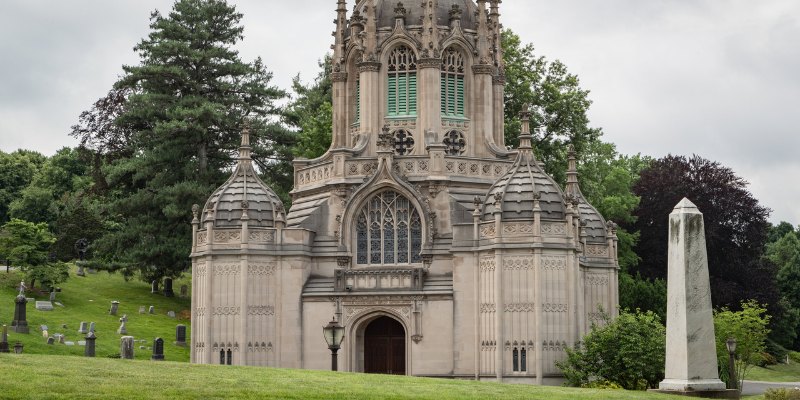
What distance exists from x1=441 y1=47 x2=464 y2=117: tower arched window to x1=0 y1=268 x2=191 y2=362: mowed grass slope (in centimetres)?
1758

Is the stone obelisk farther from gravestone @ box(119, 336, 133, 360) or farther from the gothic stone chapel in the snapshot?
gravestone @ box(119, 336, 133, 360)

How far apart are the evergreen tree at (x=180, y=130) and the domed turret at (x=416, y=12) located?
1870 cm

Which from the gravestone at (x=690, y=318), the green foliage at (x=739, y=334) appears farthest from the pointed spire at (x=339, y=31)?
the gravestone at (x=690, y=318)

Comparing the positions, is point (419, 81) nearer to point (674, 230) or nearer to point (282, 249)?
point (282, 249)

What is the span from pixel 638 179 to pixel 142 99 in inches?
1184

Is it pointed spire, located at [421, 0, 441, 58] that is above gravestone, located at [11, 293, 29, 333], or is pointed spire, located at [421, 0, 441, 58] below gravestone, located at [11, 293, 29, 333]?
above

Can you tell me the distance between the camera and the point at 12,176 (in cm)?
11162

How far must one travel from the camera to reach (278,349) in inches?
2036

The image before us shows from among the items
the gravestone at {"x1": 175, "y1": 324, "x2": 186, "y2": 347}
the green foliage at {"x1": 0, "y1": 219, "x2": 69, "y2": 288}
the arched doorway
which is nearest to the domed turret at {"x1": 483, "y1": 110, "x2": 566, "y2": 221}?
the arched doorway

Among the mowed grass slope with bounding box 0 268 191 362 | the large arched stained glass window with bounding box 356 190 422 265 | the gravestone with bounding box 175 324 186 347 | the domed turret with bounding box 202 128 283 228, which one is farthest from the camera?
the gravestone with bounding box 175 324 186 347

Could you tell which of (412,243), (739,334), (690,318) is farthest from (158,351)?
(690,318)

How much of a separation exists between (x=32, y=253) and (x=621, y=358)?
37.5 m

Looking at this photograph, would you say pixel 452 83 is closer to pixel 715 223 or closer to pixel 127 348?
pixel 127 348

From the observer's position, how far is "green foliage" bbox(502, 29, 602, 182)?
69125mm
